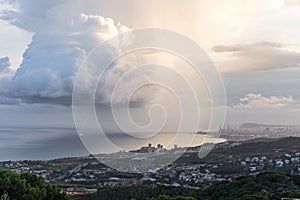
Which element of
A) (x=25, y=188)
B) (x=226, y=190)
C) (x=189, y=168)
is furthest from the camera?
(x=189, y=168)

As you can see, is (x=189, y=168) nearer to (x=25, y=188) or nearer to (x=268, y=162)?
(x=268, y=162)

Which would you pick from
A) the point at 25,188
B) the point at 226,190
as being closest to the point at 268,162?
the point at 226,190

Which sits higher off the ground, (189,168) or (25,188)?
(25,188)

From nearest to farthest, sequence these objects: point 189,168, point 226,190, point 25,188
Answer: point 25,188 → point 226,190 → point 189,168

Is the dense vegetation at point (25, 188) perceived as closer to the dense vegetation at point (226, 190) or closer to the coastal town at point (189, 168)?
the dense vegetation at point (226, 190)

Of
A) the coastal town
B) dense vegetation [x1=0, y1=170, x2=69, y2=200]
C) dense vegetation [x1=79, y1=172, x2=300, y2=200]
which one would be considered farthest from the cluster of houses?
dense vegetation [x1=0, y1=170, x2=69, y2=200]

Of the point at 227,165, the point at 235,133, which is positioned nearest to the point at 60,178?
the point at 227,165

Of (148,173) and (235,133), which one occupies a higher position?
(235,133)

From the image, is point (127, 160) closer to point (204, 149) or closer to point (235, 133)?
point (235, 133)
